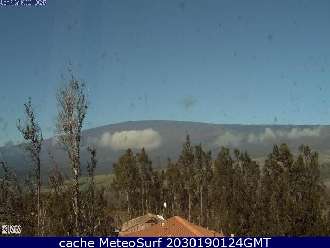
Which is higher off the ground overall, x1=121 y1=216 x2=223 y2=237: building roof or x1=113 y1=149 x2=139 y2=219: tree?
x1=113 y1=149 x2=139 y2=219: tree

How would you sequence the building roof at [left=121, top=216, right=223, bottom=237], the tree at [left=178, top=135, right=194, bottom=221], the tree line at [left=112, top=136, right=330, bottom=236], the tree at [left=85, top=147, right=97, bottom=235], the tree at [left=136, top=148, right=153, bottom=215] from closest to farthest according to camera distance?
1. the tree at [left=85, top=147, right=97, bottom=235]
2. the building roof at [left=121, top=216, right=223, bottom=237]
3. the tree line at [left=112, top=136, right=330, bottom=236]
4. the tree at [left=178, top=135, right=194, bottom=221]
5. the tree at [left=136, top=148, right=153, bottom=215]

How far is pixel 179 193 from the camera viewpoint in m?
78.3

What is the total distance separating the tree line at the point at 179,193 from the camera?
28328 millimetres

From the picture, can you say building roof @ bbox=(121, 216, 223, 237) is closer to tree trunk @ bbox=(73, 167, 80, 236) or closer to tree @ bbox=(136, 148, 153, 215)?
tree trunk @ bbox=(73, 167, 80, 236)

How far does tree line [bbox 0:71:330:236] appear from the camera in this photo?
28328 mm

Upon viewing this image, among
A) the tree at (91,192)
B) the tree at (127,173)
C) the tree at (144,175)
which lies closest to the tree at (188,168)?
the tree at (144,175)

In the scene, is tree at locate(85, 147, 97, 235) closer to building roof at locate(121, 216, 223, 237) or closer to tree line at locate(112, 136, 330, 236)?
building roof at locate(121, 216, 223, 237)

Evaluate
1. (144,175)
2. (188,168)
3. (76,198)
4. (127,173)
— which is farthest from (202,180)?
(76,198)

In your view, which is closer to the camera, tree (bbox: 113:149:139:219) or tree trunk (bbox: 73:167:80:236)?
tree trunk (bbox: 73:167:80:236)

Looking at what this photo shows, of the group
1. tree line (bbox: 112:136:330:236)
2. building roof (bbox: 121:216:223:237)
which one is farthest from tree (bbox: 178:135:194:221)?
building roof (bbox: 121:216:223:237)

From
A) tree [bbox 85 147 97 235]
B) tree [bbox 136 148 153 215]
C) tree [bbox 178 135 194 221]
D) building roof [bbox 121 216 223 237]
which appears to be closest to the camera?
tree [bbox 85 147 97 235]

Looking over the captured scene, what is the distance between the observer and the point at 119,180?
7744 cm

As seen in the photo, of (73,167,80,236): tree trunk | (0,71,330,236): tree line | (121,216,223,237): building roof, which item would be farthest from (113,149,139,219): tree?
(73,167,80,236): tree trunk

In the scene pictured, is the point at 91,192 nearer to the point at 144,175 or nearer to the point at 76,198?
the point at 76,198
